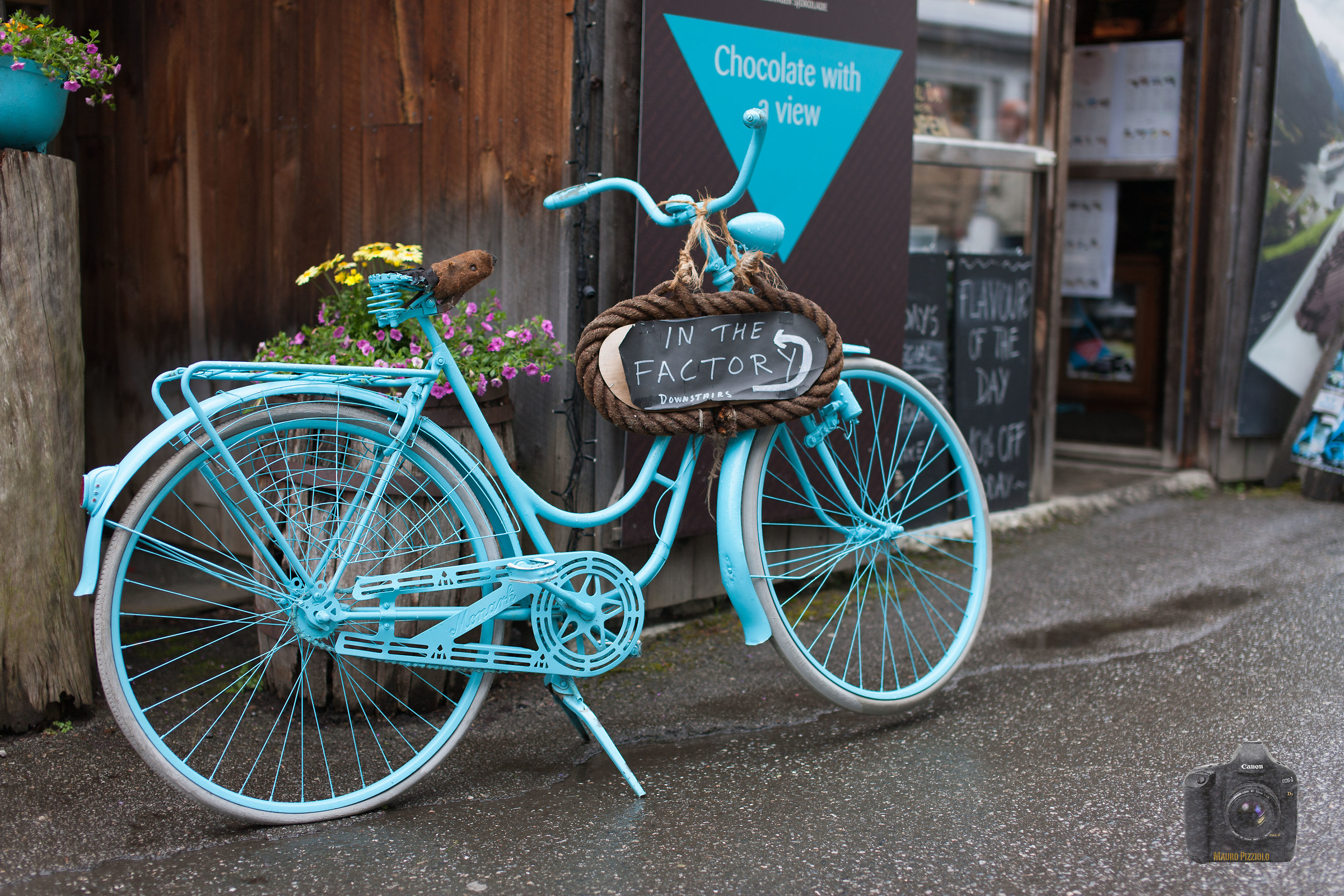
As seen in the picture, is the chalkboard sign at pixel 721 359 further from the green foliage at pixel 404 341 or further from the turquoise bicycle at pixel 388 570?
the green foliage at pixel 404 341

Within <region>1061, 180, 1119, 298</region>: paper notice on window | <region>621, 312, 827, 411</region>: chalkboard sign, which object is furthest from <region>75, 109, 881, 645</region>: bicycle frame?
<region>1061, 180, 1119, 298</region>: paper notice on window

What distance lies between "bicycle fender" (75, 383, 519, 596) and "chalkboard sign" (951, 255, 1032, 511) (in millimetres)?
3113

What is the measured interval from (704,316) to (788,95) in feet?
5.11

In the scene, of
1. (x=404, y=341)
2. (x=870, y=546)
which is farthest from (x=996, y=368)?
(x=404, y=341)

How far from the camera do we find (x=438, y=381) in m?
3.25

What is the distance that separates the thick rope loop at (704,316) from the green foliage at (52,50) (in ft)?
5.18

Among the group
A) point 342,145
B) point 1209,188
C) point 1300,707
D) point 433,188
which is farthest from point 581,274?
point 1209,188

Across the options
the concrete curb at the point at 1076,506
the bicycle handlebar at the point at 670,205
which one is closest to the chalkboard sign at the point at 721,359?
the bicycle handlebar at the point at 670,205

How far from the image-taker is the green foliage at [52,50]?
314cm

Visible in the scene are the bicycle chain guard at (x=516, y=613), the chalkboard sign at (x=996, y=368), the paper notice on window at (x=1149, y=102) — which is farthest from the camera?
the paper notice on window at (x=1149, y=102)

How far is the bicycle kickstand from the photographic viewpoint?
116 inches

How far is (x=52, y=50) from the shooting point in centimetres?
320

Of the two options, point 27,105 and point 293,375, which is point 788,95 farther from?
point 27,105

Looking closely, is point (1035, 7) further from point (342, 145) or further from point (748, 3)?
point (342, 145)
